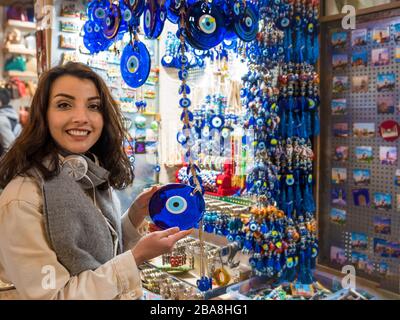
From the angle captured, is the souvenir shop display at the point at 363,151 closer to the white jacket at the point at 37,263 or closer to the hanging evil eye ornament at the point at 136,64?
the hanging evil eye ornament at the point at 136,64

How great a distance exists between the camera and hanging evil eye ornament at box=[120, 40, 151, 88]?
114 centimetres

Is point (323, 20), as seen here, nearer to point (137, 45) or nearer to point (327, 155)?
point (327, 155)

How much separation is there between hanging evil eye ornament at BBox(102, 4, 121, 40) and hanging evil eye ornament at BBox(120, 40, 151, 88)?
0.49 feet

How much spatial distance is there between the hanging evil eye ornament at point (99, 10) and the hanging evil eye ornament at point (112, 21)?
45mm

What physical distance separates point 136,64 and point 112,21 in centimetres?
27

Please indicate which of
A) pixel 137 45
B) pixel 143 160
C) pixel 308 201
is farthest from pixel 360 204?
pixel 137 45

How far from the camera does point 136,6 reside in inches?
45.3

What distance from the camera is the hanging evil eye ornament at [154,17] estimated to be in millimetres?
1072

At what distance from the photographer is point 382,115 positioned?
181 cm

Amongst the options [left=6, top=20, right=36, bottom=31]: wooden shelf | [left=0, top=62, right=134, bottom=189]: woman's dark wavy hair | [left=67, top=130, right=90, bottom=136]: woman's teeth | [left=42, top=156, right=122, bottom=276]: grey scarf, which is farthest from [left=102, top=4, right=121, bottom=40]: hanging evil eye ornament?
[left=6, top=20, right=36, bottom=31]: wooden shelf

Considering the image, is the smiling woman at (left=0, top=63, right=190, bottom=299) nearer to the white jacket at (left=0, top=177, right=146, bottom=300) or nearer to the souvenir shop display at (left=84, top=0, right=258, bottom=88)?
the white jacket at (left=0, top=177, right=146, bottom=300)

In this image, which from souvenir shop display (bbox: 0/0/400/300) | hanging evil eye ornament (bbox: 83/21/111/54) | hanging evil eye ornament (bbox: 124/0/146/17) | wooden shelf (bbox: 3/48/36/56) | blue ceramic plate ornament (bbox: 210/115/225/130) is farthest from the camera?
wooden shelf (bbox: 3/48/36/56)

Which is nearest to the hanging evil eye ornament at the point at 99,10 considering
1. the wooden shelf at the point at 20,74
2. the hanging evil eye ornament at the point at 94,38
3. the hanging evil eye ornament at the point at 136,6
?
the hanging evil eye ornament at the point at 94,38

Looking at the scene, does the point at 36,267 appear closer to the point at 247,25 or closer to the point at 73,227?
the point at 73,227
